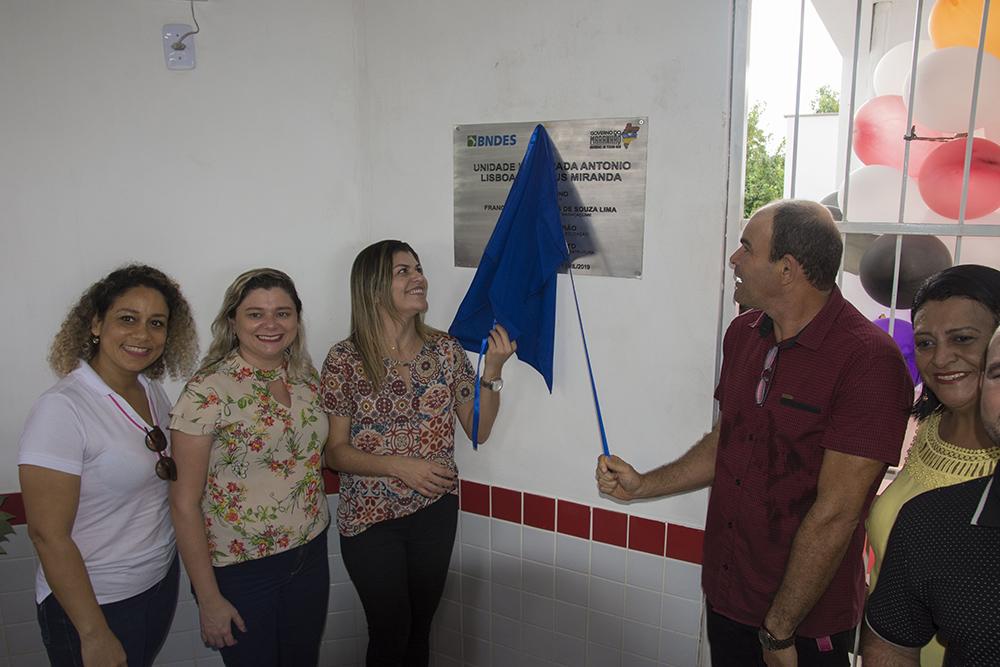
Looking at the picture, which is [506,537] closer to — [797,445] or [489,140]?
[797,445]

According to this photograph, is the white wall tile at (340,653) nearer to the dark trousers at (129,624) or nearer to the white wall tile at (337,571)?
the white wall tile at (337,571)

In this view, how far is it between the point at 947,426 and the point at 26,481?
2.26 m

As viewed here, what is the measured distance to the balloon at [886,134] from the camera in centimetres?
240

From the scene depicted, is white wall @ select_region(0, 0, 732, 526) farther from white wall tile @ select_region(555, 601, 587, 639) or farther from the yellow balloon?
the yellow balloon

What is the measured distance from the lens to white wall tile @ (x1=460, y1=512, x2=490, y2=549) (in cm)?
261

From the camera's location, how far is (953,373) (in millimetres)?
1453

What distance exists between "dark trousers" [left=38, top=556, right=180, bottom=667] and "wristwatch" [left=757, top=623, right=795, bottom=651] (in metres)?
1.75

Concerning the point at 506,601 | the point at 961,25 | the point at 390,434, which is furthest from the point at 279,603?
the point at 961,25

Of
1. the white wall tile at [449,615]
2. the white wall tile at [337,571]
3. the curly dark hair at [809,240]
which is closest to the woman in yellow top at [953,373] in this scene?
the curly dark hair at [809,240]

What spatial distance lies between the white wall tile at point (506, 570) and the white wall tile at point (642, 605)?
44cm

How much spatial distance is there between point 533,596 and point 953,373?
1.67 m

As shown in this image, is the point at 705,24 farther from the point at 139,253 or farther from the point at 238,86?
the point at 139,253

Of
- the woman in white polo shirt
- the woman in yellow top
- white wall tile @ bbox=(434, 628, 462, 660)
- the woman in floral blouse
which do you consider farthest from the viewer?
white wall tile @ bbox=(434, 628, 462, 660)

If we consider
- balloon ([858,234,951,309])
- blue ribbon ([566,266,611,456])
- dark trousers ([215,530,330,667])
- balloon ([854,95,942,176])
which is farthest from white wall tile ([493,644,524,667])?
balloon ([854,95,942,176])
